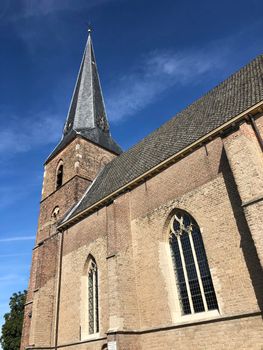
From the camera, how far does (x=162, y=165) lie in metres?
11.6

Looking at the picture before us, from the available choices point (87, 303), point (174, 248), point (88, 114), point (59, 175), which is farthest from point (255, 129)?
point (88, 114)

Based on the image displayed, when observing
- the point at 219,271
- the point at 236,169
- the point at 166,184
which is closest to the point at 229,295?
the point at 219,271

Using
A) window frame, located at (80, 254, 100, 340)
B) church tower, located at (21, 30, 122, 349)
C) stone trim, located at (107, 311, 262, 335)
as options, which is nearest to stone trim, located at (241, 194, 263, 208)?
stone trim, located at (107, 311, 262, 335)

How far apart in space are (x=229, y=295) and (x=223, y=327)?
83 centimetres

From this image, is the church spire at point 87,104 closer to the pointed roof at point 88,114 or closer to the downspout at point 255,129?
the pointed roof at point 88,114

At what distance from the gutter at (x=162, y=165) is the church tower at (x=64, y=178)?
7.62 feet

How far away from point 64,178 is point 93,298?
9.68 meters

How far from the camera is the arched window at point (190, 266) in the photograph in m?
8.95

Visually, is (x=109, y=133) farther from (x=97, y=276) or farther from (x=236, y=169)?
(x=236, y=169)

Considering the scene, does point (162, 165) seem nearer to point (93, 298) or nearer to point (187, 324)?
point (187, 324)

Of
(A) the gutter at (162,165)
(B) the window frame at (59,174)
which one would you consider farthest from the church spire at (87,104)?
(A) the gutter at (162,165)

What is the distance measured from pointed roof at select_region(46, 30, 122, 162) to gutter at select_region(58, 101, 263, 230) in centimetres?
855

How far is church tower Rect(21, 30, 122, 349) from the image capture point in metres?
14.2

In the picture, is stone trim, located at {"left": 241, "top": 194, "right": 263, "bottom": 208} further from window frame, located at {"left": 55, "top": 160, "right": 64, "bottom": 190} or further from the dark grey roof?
window frame, located at {"left": 55, "top": 160, "right": 64, "bottom": 190}
